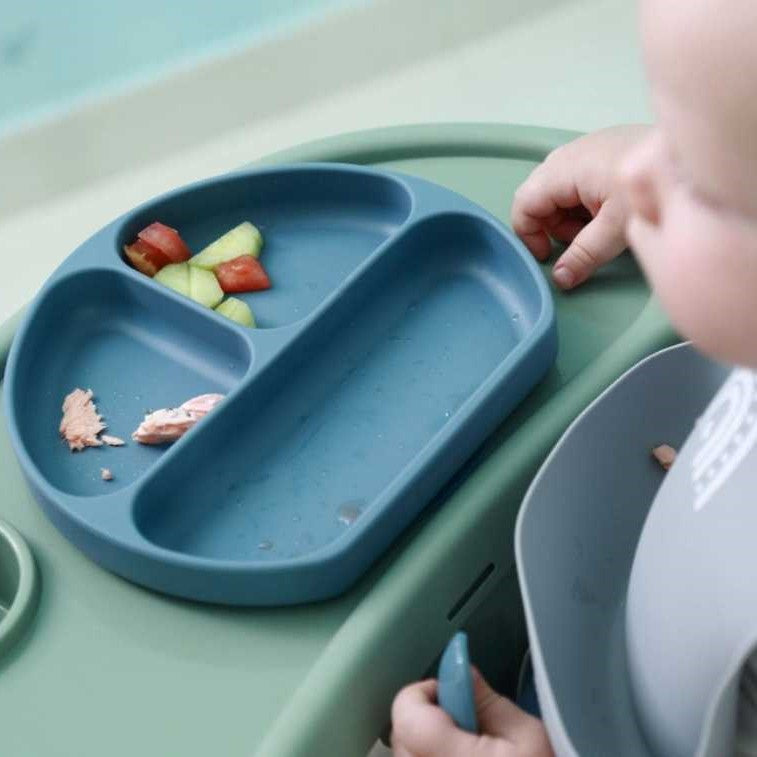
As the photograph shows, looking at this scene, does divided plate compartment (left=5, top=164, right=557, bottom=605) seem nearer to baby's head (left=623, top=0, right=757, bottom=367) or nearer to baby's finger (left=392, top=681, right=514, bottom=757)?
baby's finger (left=392, top=681, right=514, bottom=757)

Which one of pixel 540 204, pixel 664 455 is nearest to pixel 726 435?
pixel 664 455

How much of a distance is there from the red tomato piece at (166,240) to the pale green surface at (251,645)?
0.13m

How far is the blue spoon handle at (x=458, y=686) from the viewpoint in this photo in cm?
49

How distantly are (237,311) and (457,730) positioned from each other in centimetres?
25

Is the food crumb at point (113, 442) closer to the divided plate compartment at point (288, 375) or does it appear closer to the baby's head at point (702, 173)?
the divided plate compartment at point (288, 375)

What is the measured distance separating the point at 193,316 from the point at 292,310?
0.18 feet

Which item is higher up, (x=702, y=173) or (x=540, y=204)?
(x=702, y=173)

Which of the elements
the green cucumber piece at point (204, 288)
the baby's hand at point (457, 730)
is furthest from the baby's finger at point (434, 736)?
the green cucumber piece at point (204, 288)

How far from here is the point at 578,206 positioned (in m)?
0.68

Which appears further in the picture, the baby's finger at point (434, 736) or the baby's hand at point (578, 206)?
the baby's hand at point (578, 206)

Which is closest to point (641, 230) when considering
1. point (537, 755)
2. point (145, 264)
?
point (537, 755)

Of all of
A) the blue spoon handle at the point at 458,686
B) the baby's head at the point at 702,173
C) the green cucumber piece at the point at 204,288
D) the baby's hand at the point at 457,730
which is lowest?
the baby's hand at the point at 457,730

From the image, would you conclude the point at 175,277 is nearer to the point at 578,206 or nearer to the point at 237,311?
the point at 237,311

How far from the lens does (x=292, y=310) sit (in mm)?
652
